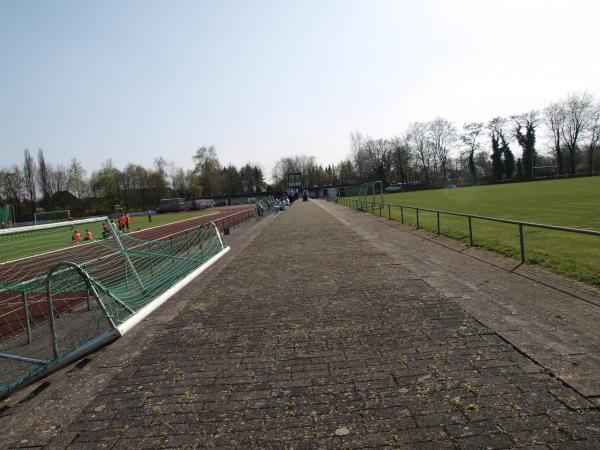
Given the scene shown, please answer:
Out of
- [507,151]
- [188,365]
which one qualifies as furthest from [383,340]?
[507,151]

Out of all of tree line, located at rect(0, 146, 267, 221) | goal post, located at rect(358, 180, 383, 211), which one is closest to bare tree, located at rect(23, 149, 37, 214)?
tree line, located at rect(0, 146, 267, 221)

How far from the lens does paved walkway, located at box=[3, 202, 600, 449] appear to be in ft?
9.39

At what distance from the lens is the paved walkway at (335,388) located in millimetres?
2863

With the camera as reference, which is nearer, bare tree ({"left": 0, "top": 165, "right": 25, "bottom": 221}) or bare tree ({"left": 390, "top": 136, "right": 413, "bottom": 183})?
bare tree ({"left": 0, "top": 165, "right": 25, "bottom": 221})

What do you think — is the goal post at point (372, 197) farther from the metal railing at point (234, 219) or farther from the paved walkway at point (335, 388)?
the paved walkway at point (335, 388)

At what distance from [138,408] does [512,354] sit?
3.36 meters

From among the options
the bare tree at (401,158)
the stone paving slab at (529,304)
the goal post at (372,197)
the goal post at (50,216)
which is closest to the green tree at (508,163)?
the bare tree at (401,158)

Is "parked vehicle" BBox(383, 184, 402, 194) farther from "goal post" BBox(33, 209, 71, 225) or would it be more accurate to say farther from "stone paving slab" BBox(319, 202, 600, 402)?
"stone paving slab" BBox(319, 202, 600, 402)

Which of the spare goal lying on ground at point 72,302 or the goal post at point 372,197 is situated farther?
the goal post at point 372,197

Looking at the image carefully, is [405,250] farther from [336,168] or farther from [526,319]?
[336,168]

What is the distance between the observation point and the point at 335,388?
3529mm

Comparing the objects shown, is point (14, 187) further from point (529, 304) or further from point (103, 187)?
point (529, 304)

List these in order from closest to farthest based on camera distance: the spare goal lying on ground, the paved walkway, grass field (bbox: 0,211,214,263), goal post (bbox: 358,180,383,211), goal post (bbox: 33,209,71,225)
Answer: the paved walkway
the spare goal lying on ground
grass field (bbox: 0,211,214,263)
goal post (bbox: 358,180,383,211)
goal post (bbox: 33,209,71,225)

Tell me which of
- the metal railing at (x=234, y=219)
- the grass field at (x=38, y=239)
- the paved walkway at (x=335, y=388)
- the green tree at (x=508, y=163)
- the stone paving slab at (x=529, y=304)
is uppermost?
the green tree at (x=508, y=163)
